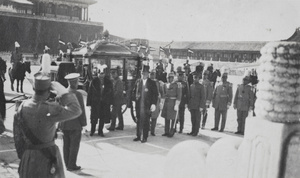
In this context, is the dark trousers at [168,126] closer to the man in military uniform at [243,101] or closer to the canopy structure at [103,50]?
the man in military uniform at [243,101]

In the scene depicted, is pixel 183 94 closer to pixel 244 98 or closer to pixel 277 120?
pixel 244 98

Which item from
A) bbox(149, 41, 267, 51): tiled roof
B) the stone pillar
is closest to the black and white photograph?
the stone pillar

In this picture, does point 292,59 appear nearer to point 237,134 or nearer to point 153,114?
point 153,114

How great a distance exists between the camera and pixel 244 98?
820 centimetres

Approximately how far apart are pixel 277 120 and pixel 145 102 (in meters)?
5.20

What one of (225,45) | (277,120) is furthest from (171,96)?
(225,45)

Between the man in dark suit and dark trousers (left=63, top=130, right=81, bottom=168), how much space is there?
6.65ft

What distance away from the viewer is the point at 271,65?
170cm

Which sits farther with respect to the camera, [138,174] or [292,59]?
[138,174]

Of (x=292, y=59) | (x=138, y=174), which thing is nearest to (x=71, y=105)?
(x=292, y=59)

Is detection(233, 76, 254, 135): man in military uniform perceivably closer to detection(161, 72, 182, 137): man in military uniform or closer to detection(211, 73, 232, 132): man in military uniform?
detection(211, 73, 232, 132): man in military uniform

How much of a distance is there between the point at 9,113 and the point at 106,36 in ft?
13.4

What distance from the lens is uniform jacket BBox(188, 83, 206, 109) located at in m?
A: 7.80

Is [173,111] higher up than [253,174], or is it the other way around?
[253,174]
